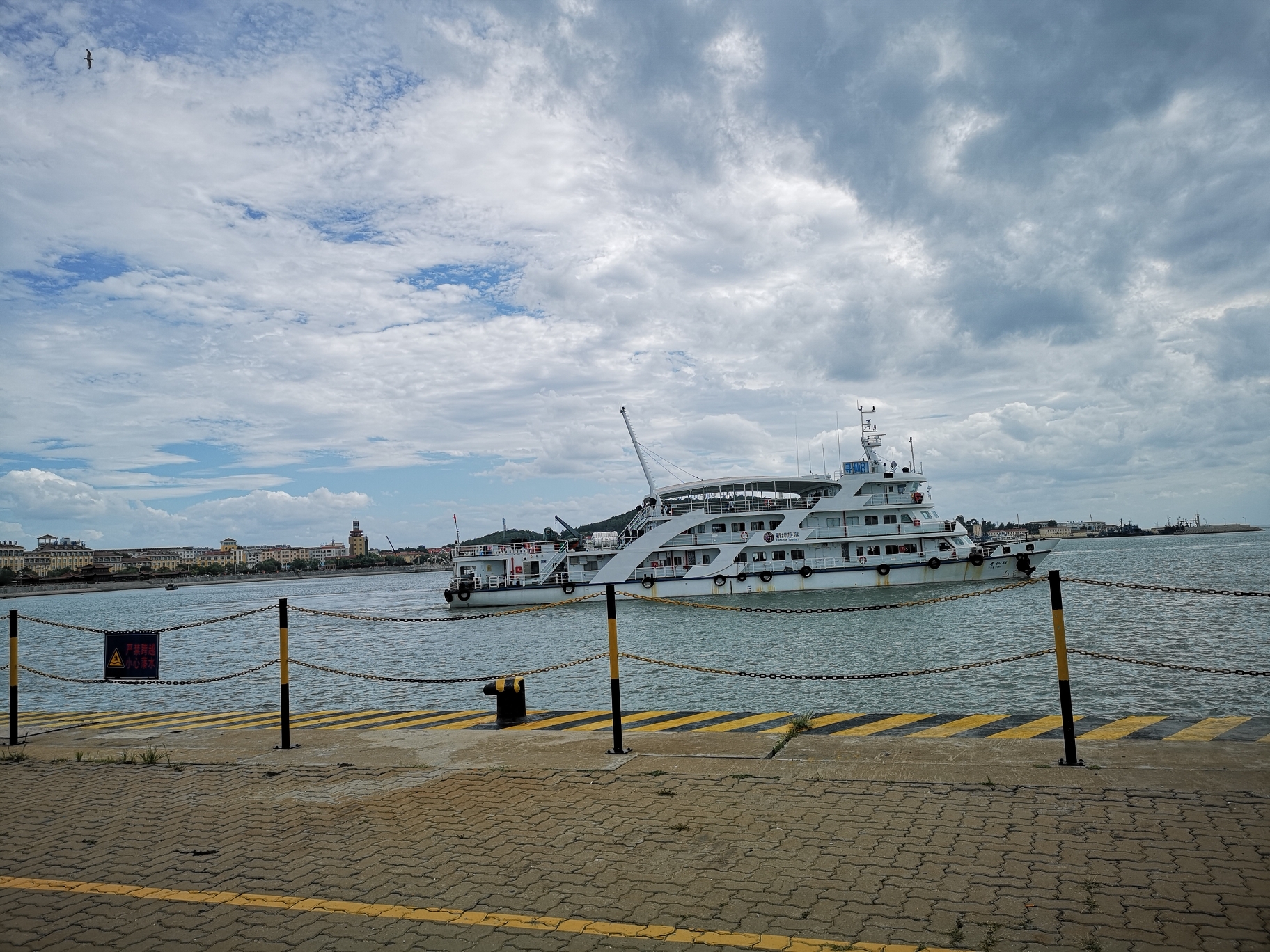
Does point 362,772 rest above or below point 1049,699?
above

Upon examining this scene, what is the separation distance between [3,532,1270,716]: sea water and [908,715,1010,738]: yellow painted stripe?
441cm

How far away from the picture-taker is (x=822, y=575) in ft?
136

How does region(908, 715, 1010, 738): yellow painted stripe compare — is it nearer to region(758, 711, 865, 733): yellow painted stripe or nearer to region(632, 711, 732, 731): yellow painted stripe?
region(758, 711, 865, 733): yellow painted stripe

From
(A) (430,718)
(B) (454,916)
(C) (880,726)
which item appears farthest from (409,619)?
(B) (454,916)

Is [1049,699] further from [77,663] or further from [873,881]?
[77,663]

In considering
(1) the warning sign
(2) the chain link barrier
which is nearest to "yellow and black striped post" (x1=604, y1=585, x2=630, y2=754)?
(2) the chain link barrier

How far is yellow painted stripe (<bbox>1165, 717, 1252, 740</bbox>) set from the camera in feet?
22.1

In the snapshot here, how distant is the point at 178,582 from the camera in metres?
151

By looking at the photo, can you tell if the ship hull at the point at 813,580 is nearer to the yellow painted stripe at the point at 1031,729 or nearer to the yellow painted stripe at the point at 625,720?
the yellow painted stripe at the point at 625,720

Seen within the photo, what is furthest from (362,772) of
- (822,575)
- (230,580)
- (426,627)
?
(230,580)

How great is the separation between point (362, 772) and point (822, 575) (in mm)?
37144

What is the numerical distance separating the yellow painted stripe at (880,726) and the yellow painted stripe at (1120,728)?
1400 mm

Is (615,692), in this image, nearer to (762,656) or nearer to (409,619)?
(409,619)

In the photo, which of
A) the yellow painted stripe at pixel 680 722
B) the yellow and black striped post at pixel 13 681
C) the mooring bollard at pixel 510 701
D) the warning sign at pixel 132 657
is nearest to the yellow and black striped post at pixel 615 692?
the yellow painted stripe at pixel 680 722
